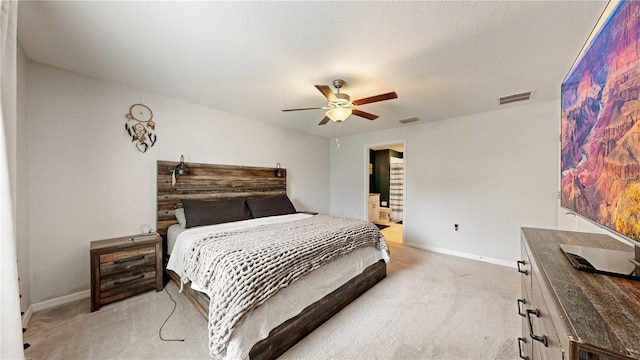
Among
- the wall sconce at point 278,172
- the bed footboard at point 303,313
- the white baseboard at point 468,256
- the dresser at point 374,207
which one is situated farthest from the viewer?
the dresser at point 374,207

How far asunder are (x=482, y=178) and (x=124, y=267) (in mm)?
4929

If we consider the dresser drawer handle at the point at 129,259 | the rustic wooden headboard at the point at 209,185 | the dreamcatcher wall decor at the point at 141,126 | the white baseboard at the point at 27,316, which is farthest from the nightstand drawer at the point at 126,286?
the dreamcatcher wall decor at the point at 141,126

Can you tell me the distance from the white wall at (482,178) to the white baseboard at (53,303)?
4.73 m

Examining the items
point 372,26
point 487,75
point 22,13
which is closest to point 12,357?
point 22,13

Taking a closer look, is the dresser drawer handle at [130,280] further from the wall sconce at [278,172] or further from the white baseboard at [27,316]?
the wall sconce at [278,172]

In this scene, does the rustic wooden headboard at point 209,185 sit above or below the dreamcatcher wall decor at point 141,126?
below

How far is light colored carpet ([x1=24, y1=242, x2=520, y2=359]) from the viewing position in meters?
1.67

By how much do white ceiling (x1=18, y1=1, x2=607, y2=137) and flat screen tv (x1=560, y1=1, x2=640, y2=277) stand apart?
27.7 inches

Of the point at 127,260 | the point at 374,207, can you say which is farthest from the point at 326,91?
the point at 374,207

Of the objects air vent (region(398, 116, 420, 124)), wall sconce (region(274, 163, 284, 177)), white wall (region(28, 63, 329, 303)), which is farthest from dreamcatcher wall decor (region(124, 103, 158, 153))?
air vent (region(398, 116, 420, 124))

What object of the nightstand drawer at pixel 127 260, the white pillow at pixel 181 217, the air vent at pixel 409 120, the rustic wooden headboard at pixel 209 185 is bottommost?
the nightstand drawer at pixel 127 260

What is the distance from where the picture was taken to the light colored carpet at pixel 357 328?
5.47 feet

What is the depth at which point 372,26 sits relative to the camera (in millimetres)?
1633

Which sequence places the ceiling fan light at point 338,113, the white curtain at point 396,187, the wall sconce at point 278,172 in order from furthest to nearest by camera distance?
the white curtain at point 396,187, the wall sconce at point 278,172, the ceiling fan light at point 338,113
